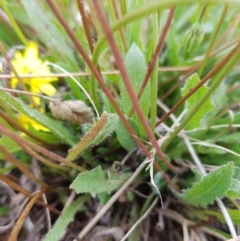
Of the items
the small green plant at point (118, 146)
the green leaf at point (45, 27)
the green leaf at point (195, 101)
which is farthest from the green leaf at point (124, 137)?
the green leaf at point (45, 27)

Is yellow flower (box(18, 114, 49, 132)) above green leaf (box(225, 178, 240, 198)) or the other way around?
above

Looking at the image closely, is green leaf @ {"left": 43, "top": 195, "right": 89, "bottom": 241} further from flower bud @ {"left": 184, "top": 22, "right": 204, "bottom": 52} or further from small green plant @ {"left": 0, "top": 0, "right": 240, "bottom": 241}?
flower bud @ {"left": 184, "top": 22, "right": 204, "bottom": 52}

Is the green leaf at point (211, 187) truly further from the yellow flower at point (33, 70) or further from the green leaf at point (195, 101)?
the yellow flower at point (33, 70)

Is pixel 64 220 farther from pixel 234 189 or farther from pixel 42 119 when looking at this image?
pixel 234 189

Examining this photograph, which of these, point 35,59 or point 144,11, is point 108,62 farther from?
point 144,11

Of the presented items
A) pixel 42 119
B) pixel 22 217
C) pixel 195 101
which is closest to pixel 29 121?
pixel 42 119

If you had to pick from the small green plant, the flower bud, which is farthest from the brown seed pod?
the flower bud
